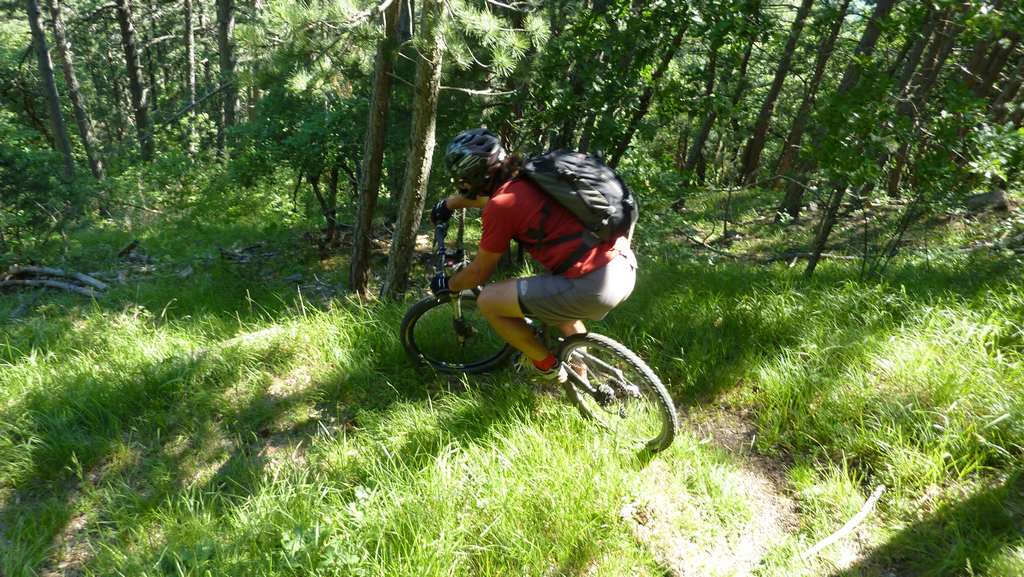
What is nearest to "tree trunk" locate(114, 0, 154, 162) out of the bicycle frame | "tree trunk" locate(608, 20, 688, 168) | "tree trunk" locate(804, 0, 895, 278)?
"tree trunk" locate(608, 20, 688, 168)

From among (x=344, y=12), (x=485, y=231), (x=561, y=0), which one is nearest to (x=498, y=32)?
(x=344, y=12)

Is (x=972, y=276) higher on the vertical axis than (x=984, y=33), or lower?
lower

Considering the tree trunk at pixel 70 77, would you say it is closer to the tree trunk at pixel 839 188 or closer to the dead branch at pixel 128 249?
the dead branch at pixel 128 249

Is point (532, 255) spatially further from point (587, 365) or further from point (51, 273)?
point (51, 273)

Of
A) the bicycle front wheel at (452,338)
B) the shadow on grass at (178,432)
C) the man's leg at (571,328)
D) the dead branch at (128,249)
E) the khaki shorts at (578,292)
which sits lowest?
the dead branch at (128,249)

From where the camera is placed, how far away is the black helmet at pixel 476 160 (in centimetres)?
304

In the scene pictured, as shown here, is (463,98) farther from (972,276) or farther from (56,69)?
(56,69)

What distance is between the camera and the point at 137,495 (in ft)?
10.2

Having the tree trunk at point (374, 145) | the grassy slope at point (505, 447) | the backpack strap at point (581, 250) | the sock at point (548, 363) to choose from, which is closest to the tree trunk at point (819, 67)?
the grassy slope at point (505, 447)

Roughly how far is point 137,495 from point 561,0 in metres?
6.79

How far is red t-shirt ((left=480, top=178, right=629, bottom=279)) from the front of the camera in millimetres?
2748

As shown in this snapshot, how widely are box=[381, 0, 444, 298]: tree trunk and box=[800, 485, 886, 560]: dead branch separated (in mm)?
3890

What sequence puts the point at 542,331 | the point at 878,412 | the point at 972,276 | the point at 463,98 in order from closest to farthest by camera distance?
1. the point at 878,412
2. the point at 542,331
3. the point at 972,276
4. the point at 463,98

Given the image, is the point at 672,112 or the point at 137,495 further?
the point at 672,112
